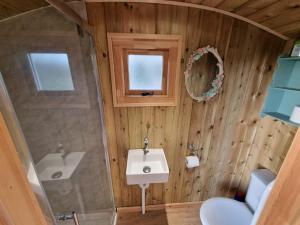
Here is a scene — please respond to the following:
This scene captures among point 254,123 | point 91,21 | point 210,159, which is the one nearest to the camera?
point 91,21

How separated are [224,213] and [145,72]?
1.63m

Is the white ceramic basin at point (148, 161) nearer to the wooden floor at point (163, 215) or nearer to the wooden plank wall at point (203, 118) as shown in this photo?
the wooden plank wall at point (203, 118)

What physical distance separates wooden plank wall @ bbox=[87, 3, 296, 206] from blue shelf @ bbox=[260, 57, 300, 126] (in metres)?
0.07

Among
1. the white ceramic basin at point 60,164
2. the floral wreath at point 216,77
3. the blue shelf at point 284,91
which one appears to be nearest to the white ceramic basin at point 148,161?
the white ceramic basin at point 60,164

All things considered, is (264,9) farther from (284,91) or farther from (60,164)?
(60,164)

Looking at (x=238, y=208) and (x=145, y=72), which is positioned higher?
(x=145, y=72)

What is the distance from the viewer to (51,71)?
947 mm

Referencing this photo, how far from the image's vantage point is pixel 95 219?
139cm

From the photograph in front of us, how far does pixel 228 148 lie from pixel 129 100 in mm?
1282

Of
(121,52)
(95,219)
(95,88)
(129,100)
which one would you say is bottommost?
(95,219)

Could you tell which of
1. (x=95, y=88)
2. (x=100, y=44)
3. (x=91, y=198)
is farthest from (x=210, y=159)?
(x=100, y=44)

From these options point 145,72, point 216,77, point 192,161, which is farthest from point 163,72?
point 192,161

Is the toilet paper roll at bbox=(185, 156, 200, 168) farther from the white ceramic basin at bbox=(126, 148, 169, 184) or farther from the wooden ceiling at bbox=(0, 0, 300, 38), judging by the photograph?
the wooden ceiling at bbox=(0, 0, 300, 38)

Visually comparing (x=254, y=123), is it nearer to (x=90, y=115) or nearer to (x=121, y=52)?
(x=121, y=52)
